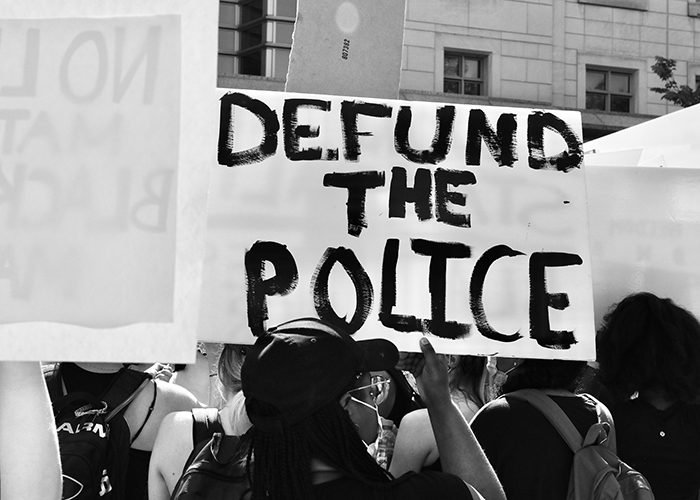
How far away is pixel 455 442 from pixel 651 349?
851mm

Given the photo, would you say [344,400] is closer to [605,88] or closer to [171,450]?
[171,450]

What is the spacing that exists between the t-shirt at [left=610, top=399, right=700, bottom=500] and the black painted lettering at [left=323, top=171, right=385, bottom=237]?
35.9 inches

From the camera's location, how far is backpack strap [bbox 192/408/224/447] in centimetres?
211

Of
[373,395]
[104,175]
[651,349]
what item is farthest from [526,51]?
[104,175]

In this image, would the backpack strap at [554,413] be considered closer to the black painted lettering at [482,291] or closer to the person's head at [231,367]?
the black painted lettering at [482,291]

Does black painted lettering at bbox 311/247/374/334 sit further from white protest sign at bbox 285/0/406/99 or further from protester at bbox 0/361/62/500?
protester at bbox 0/361/62/500

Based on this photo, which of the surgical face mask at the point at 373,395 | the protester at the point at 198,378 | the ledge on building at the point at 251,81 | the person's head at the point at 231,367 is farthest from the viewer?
the ledge on building at the point at 251,81

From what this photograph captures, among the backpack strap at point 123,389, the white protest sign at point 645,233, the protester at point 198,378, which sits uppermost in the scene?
the white protest sign at point 645,233

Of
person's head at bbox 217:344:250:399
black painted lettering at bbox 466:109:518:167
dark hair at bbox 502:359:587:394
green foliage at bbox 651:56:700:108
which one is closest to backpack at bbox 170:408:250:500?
person's head at bbox 217:344:250:399

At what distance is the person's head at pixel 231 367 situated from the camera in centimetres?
220

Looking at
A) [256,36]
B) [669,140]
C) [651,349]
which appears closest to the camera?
[651,349]

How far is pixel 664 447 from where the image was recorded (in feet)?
7.50

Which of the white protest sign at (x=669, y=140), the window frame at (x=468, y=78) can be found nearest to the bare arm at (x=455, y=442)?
the white protest sign at (x=669, y=140)

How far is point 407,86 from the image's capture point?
15.0 meters
